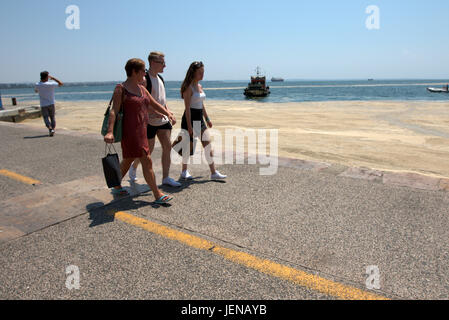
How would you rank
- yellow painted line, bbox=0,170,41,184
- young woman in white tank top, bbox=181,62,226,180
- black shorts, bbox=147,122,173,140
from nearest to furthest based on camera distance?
black shorts, bbox=147,122,173,140, young woman in white tank top, bbox=181,62,226,180, yellow painted line, bbox=0,170,41,184

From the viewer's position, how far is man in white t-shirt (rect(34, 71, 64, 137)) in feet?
27.2

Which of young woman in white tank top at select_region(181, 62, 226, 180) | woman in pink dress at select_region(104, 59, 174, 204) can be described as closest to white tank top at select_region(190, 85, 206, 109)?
young woman in white tank top at select_region(181, 62, 226, 180)

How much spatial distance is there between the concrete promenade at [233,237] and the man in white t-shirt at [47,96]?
13.2 feet

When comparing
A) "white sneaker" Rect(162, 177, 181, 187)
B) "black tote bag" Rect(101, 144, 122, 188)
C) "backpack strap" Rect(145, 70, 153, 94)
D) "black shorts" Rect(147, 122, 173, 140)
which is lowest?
"white sneaker" Rect(162, 177, 181, 187)

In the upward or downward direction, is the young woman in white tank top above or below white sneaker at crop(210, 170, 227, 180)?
above

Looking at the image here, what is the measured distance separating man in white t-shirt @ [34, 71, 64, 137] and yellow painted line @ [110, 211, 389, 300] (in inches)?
255

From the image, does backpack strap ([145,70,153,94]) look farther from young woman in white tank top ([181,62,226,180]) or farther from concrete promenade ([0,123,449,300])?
concrete promenade ([0,123,449,300])

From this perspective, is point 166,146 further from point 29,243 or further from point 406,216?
point 406,216

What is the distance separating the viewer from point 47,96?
8422 mm

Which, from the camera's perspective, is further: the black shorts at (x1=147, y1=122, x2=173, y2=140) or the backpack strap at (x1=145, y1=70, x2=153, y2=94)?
the black shorts at (x1=147, y1=122, x2=173, y2=140)

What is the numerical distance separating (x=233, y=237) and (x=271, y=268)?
0.57 metres

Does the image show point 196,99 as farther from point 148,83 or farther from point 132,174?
point 132,174

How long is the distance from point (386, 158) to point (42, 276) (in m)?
6.34

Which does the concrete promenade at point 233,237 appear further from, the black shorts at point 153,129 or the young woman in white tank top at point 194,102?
the black shorts at point 153,129
